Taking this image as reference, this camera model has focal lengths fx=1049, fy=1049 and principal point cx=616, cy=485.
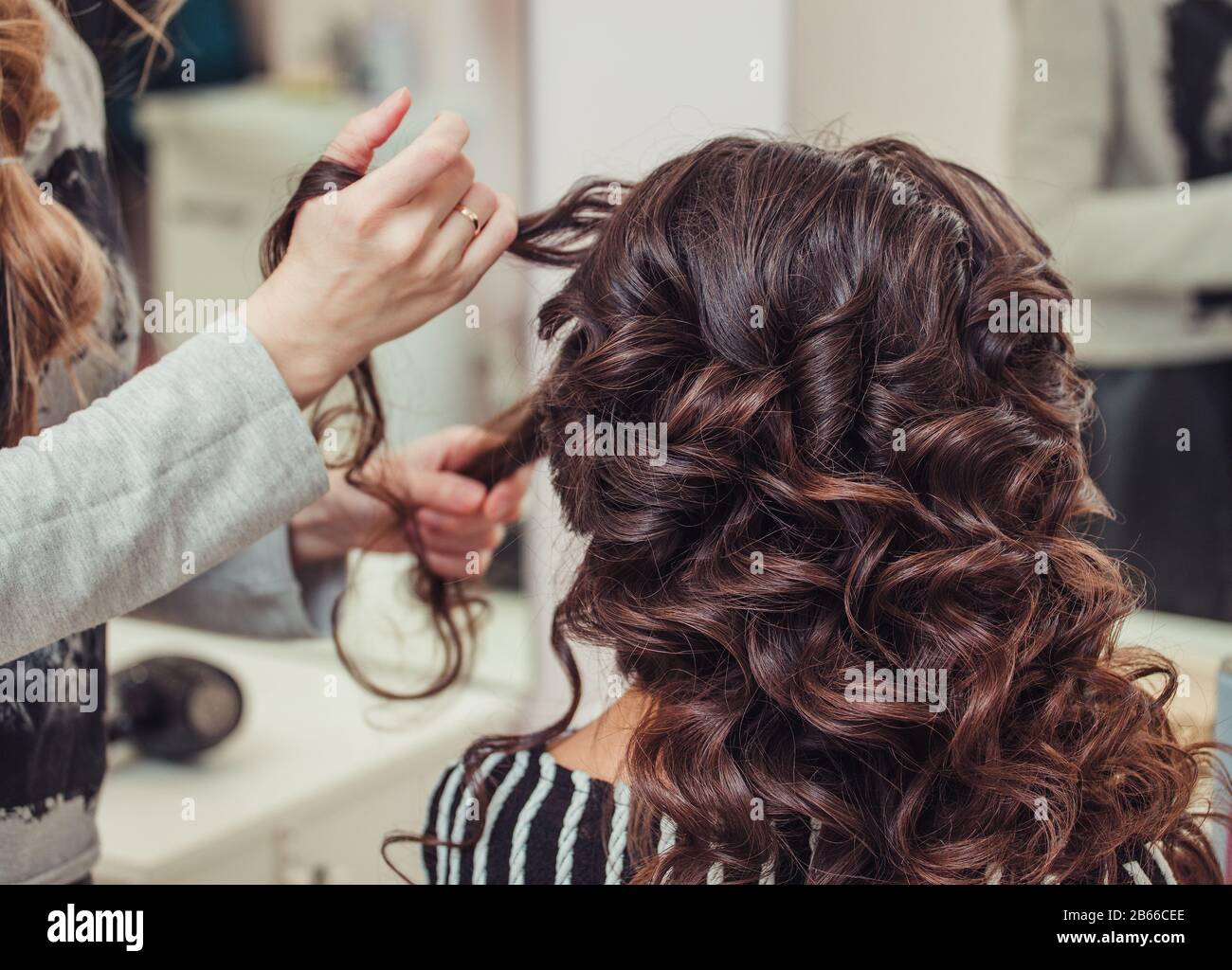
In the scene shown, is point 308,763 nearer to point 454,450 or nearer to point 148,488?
point 454,450

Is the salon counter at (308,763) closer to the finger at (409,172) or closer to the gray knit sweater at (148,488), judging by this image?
the gray knit sweater at (148,488)

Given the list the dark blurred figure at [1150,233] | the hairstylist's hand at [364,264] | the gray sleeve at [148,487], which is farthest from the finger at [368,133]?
the dark blurred figure at [1150,233]

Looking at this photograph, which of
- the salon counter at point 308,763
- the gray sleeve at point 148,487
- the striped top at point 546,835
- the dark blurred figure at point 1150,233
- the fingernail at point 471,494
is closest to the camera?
the gray sleeve at point 148,487

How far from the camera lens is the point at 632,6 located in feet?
3.45

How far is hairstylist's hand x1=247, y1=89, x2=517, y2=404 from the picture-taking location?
51cm

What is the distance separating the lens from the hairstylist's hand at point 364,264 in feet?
1.66

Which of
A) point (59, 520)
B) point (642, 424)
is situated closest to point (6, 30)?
point (59, 520)

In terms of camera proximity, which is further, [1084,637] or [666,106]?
[666,106]

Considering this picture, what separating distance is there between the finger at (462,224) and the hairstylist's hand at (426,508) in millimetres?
268

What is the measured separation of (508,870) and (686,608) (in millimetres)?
194

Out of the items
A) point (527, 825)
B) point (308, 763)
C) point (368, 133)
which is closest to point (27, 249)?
point (368, 133)

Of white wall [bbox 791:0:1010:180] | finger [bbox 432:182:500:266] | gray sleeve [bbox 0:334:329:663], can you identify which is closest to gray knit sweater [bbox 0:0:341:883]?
gray sleeve [bbox 0:334:329:663]
